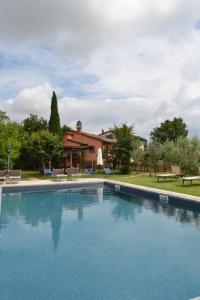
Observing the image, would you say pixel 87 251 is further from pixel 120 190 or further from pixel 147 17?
pixel 120 190

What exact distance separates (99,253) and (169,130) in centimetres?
5335

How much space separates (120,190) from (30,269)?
38.0 feet

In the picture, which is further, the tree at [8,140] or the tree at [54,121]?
the tree at [54,121]

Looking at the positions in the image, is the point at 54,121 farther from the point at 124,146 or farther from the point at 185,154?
the point at 185,154

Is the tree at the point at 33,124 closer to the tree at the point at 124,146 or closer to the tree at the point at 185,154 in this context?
the tree at the point at 124,146

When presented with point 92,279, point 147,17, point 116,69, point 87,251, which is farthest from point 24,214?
point 116,69

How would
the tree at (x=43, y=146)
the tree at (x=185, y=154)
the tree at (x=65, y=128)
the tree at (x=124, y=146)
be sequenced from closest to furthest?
the tree at (x=185, y=154)
the tree at (x=43, y=146)
the tree at (x=124, y=146)
the tree at (x=65, y=128)

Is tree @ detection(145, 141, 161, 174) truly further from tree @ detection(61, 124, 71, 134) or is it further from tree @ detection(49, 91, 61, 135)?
tree @ detection(61, 124, 71, 134)

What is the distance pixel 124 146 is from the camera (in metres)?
25.7

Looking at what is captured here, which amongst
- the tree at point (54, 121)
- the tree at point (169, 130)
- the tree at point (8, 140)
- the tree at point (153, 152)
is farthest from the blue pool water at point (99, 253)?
the tree at point (169, 130)

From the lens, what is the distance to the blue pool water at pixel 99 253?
5.14 m

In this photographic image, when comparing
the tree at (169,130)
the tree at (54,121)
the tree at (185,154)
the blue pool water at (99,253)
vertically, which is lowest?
the blue pool water at (99,253)

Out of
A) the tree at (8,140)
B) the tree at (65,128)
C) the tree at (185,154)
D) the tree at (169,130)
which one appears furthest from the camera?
the tree at (169,130)

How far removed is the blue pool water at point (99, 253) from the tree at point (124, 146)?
12981 mm
